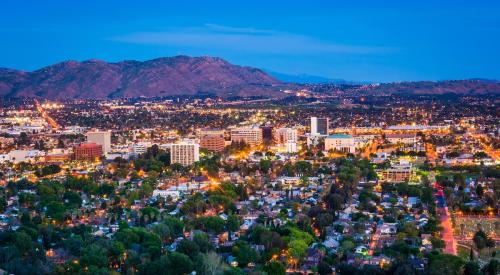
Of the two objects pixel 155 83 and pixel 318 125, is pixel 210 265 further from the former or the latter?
pixel 155 83

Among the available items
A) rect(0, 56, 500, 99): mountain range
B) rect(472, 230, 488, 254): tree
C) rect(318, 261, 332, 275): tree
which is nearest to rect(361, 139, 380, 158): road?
rect(472, 230, 488, 254): tree

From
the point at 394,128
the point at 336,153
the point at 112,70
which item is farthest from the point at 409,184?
the point at 112,70

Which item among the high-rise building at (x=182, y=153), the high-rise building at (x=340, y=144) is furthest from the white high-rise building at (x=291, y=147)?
the high-rise building at (x=182, y=153)

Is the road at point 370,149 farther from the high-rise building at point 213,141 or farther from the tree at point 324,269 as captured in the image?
the tree at point 324,269

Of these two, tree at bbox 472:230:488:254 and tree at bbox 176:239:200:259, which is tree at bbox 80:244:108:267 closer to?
tree at bbox 176:239:200:259

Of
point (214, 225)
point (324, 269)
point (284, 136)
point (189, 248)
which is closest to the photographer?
point (324, 269)

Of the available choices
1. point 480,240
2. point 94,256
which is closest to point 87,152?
point 94,256

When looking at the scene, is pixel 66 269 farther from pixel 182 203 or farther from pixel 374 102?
pixel 374 102
